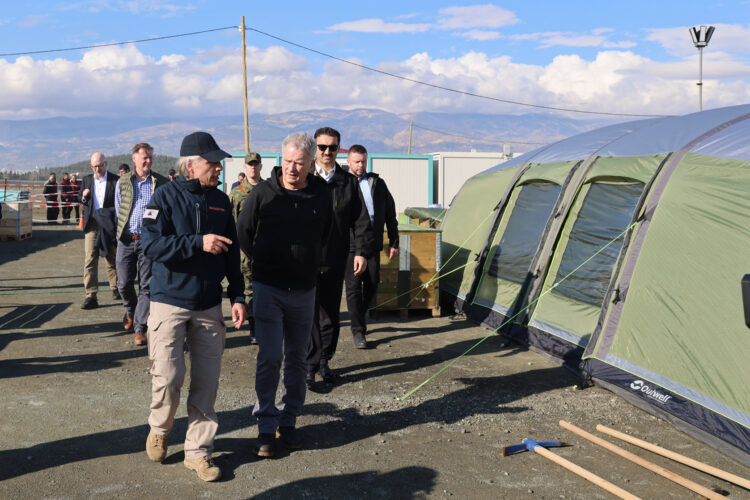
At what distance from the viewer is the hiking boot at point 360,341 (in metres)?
7.29

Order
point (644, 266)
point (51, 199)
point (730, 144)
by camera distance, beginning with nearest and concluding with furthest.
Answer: point (730, 144) → point (644, 266) → point (51, 199)

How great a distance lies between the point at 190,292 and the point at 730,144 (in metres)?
4.70

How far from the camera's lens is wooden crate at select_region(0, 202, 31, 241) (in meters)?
18.7

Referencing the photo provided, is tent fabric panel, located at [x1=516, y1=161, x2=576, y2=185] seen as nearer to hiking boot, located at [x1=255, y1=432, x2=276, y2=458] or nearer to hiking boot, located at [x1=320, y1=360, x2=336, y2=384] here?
hiking boot, located at [x1=320, y1=360, x2=336, y2=384]

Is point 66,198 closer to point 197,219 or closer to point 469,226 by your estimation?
point 469,226

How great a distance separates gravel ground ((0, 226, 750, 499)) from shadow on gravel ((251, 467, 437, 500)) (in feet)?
0.04

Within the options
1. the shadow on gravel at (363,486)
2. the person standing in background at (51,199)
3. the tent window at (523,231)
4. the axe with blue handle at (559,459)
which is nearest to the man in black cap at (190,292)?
the shadow on gravel at (363,486)

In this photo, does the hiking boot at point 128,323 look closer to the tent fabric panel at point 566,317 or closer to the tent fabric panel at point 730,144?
the tent fabric panel at point 566,317

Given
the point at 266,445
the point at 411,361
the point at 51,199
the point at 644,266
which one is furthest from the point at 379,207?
the point at 51,199

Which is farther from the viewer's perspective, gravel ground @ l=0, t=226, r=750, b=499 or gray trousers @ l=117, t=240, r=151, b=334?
gray trousers @ l=117, t=240, r=151, b=334

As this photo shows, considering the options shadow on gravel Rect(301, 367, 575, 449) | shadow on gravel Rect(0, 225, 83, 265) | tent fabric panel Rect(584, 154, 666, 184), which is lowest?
shadow on gravel Rect(301, 367, 575, 449)

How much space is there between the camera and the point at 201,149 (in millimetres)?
4012

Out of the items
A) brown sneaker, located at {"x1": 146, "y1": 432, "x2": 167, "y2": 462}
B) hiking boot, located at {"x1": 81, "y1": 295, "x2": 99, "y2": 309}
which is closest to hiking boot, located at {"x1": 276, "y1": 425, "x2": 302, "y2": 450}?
brown sneaker, located at {"x1": 146, "y1": 432, "x2": 167, "y2": 462}

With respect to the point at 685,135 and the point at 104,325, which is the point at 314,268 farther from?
the point at 104,325
